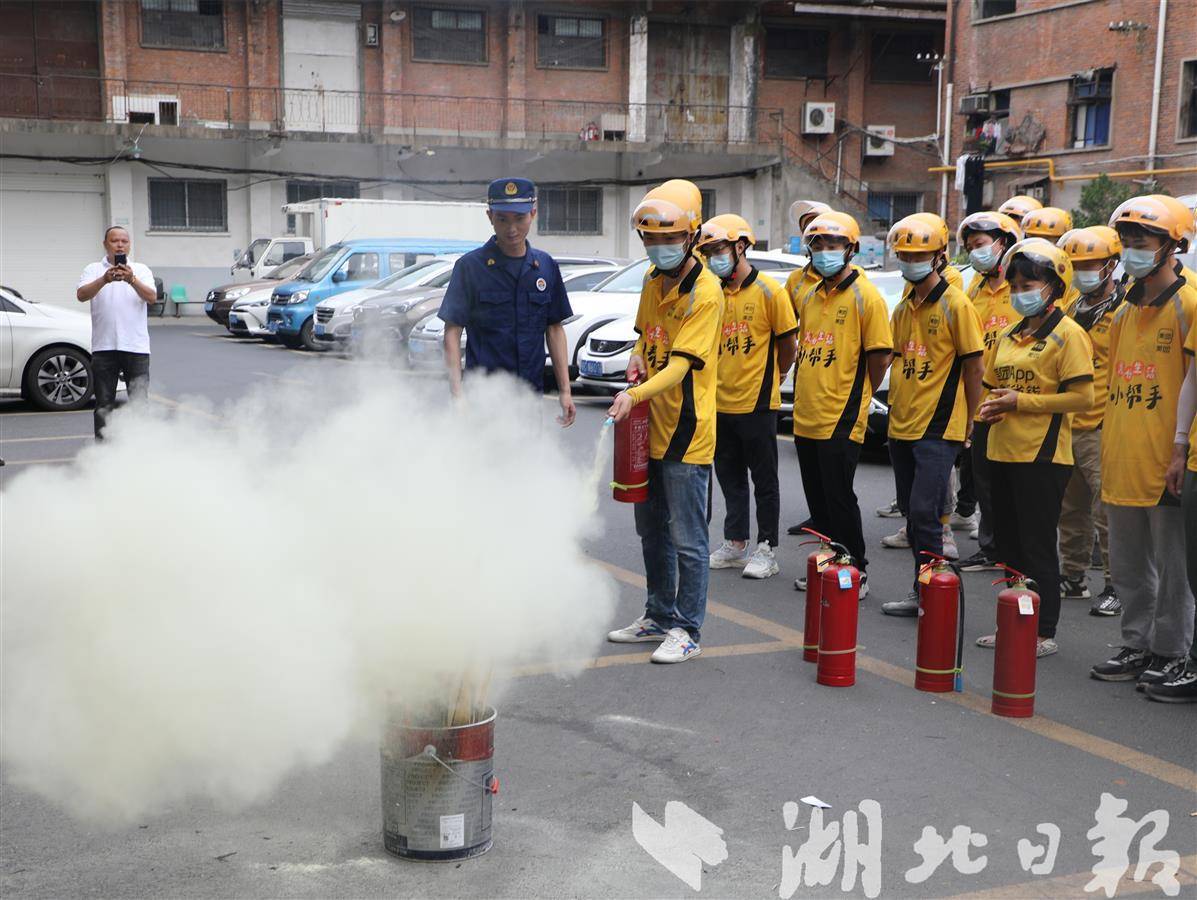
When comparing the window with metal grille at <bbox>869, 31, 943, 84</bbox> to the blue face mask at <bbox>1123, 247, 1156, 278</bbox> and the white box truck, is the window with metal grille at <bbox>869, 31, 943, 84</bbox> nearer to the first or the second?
the white box truck

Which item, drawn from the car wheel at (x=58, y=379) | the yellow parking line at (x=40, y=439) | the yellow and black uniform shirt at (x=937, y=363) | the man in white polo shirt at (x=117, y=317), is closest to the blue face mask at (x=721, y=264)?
the yellow and black uniform shirt at (x=937, y=363)

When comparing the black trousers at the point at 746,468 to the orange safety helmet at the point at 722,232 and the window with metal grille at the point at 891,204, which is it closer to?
the orange safety helmet at the point at 722,232

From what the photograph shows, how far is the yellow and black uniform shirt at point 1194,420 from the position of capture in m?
5.48

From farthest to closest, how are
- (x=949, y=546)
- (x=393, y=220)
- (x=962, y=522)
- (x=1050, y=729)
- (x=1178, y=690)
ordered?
(x=393, y=220) < (x=962, y=522) < (x=949, y=546) < (x=1178, y=690) < (x=1050, y=729)

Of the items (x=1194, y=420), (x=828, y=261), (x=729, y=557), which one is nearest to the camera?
(x=1194, y=420)

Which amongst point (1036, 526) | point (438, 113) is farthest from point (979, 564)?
point (438, 113)

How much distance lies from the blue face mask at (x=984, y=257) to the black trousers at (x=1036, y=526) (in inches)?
71.9

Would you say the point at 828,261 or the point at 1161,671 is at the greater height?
the point at 828,261

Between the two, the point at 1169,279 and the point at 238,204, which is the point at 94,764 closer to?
the point at 1169,279

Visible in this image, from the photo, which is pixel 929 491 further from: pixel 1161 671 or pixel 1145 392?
pixel 1161 671

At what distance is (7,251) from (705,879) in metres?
35.5

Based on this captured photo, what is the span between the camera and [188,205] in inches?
1447

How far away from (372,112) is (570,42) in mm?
6414

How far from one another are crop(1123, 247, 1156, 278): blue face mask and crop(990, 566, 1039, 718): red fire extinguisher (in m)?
1.52
